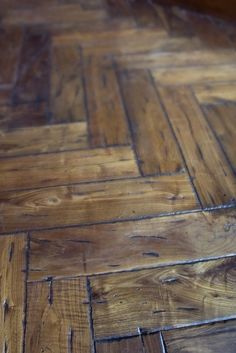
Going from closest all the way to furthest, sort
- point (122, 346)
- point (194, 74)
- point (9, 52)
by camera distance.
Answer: point (122, 346)
point (194, 74)
point (9, 52)

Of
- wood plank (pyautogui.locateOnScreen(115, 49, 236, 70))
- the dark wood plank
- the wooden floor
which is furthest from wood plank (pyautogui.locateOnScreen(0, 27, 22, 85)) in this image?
the dark wood plank

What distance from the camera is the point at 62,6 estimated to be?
1812mm

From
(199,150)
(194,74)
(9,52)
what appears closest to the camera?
(199,150)

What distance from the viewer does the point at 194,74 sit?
4.22 feet

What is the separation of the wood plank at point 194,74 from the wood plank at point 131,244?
0.54m

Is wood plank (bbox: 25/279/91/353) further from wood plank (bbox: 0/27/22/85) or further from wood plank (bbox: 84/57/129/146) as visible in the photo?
wood plank (bbox: 0/27/22/85)

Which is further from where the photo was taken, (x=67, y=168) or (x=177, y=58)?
(x=177, y=58)

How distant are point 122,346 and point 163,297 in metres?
0.11

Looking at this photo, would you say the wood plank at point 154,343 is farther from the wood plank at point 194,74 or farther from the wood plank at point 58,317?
the wood plank at point 194,74

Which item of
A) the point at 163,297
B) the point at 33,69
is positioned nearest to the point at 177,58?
the point at 33,69

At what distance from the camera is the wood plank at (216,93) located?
117 centimetres

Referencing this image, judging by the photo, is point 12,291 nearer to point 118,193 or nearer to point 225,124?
point 118,193

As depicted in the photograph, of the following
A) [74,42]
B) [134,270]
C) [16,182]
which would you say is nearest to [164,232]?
[134,270]

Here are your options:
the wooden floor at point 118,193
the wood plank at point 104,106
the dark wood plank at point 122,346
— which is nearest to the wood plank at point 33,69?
the wooden floor at point 118,193
